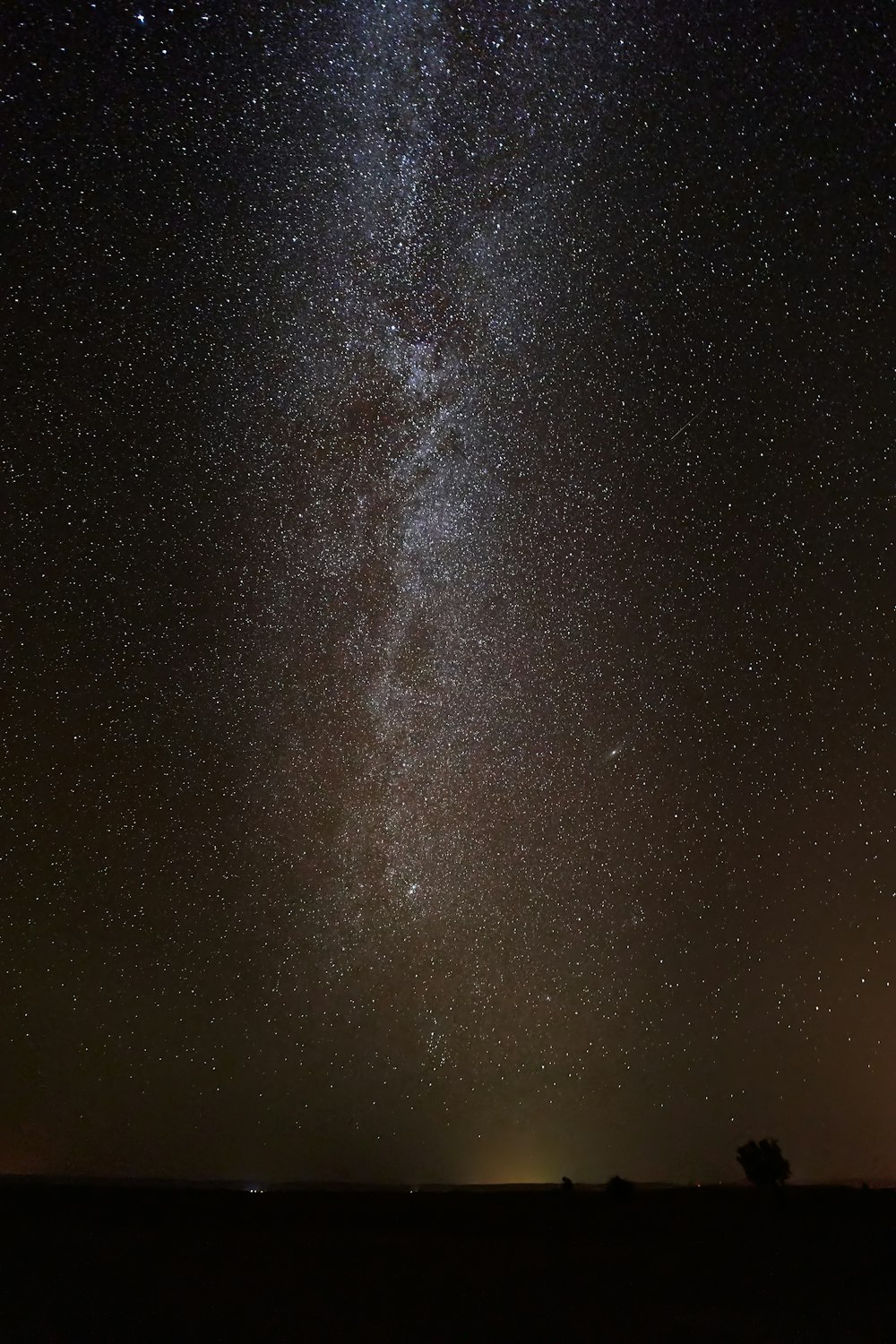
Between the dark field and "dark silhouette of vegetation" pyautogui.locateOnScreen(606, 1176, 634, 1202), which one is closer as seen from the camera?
the dark field

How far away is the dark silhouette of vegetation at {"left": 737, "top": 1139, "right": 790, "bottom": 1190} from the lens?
16859mm

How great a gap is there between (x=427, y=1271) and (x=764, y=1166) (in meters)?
9.48

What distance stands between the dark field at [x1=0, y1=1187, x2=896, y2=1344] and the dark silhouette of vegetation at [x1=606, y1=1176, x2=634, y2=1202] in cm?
105

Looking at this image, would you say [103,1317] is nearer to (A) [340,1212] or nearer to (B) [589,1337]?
(B) [589,1337]

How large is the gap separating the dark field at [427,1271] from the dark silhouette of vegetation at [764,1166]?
2505 millimetres

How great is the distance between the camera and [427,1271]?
9758mm

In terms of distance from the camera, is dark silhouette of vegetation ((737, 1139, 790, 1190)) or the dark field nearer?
the dark field

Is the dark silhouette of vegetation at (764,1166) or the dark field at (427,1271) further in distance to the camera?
the dark silhouette of vegetation at (764,1166)

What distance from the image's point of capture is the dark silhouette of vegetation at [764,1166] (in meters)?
16.9

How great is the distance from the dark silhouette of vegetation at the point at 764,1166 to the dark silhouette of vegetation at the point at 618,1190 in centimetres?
249

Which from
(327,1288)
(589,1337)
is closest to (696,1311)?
(589,1337)

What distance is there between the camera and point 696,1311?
27.4 ft

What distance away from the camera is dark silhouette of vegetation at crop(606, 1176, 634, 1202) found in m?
15.5

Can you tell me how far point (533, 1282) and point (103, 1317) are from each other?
153 inches
